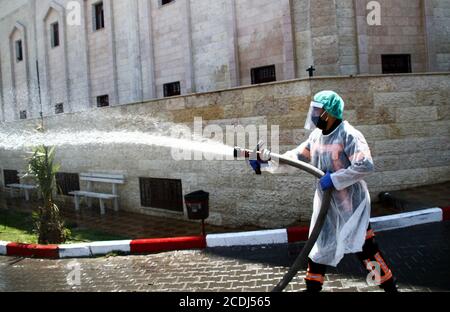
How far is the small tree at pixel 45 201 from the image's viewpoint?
712cm

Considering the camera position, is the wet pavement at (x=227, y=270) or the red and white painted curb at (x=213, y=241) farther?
the red and white painted curb at (x=213, y=241)

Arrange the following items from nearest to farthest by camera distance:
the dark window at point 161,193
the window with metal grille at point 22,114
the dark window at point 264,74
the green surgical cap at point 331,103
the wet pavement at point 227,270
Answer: the green surgical cap at point 331,103
the wet pavement at point 227,270
the dark window at point 161,193
the dark window at point 264,74
the window with metal grille at point 22,114

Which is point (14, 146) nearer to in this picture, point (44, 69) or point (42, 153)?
point (44, 69)

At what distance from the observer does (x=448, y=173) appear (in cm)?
795

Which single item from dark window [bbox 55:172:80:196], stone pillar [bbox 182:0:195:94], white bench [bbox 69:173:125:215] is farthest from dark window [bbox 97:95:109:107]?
white bench [bbox 69:173:125:215]

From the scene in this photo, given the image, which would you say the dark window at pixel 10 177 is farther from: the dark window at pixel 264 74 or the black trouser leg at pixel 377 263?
the black trouser leg at pixel 377 263

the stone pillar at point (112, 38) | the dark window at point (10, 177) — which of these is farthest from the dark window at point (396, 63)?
the dark window at point (10, 177)

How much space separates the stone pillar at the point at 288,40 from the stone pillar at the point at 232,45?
1872mm

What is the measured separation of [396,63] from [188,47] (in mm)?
6746

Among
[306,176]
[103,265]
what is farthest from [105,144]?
[306,176]

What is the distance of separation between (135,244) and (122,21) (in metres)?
11.9

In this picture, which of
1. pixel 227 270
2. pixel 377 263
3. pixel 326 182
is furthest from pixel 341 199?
pixel 227 270

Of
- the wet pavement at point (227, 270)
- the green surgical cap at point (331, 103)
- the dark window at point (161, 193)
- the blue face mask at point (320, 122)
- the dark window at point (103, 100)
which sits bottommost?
the wet pavement at point (227, 270)

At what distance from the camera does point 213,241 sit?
6.36 meters
